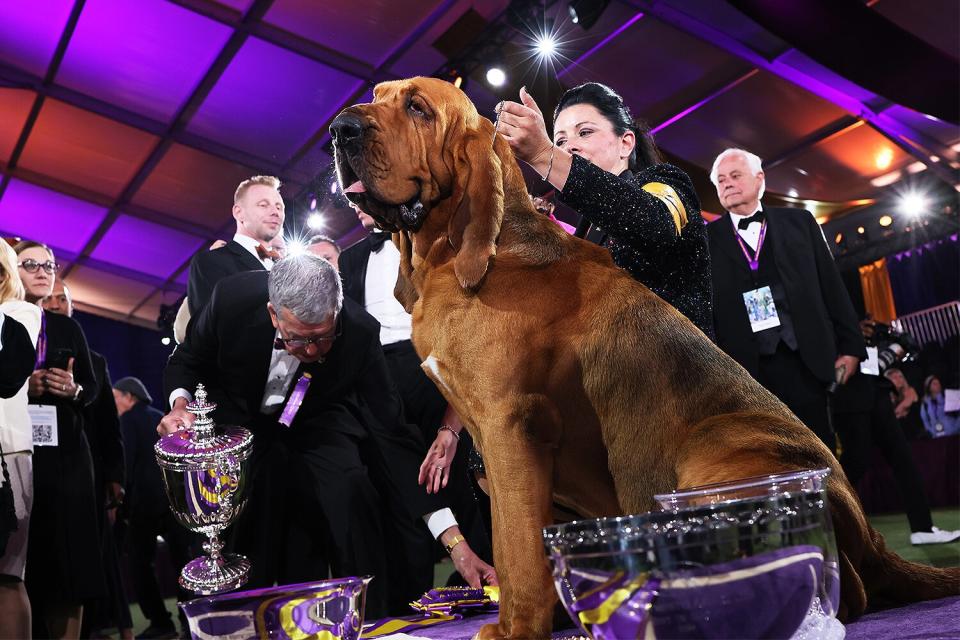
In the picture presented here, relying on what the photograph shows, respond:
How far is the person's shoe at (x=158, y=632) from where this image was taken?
7.08 metres

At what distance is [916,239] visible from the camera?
1301cm

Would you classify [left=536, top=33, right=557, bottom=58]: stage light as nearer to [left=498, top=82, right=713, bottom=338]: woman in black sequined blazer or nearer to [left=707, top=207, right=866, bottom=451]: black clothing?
[left=707, top=207, right=866, bottom=451]: black clothing

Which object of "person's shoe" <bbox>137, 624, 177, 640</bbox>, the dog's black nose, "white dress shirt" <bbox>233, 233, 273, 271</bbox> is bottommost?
"person's shoe" <bbox>137, 624, 177, 640</bbox>

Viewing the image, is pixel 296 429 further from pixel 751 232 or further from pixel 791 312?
pixel 751 232

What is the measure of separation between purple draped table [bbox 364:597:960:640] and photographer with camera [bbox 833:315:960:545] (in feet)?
12.1

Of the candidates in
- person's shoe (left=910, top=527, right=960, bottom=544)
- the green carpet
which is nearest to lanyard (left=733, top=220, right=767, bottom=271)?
the green carpet

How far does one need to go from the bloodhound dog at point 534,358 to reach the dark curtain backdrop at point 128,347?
2131cm

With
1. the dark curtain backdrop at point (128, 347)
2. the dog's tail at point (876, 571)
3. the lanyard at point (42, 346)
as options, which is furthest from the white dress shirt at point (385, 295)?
the dark curtain backdrop at point (128, 347)

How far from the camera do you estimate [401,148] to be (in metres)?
1.86

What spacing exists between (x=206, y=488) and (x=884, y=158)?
11.9 meters

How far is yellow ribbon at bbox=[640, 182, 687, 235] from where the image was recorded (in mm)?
2189

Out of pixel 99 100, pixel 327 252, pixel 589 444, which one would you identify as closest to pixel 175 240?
pixel 99 100

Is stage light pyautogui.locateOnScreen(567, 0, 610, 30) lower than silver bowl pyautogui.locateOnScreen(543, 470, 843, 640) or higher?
higher

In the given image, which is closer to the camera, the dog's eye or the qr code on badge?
the dog's eye
